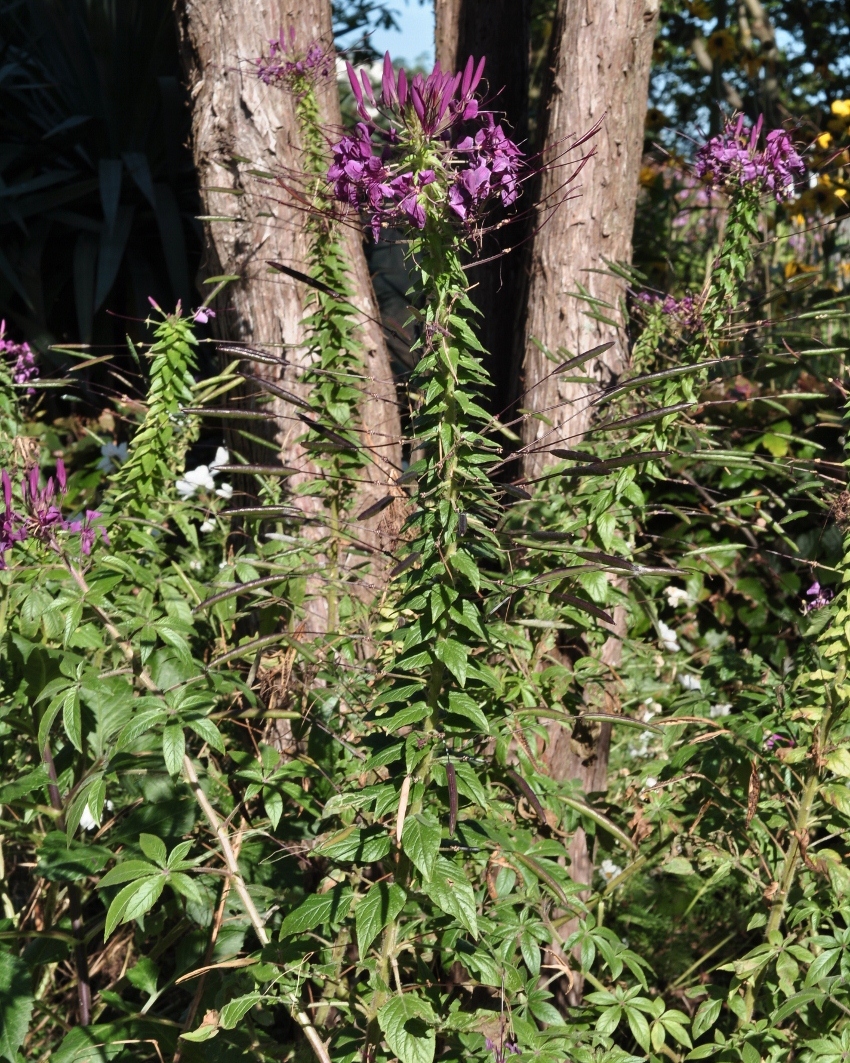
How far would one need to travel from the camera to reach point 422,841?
1148 millimetres

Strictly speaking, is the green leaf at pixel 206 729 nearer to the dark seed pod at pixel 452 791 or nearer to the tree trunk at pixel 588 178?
the dark seed pod at pixel 452 791

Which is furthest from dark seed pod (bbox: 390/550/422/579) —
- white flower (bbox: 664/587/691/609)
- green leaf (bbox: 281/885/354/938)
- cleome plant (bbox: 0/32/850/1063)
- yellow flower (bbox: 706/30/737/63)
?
yellow flower (bbox: 706/30/737/63)

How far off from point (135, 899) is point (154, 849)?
0.23ft

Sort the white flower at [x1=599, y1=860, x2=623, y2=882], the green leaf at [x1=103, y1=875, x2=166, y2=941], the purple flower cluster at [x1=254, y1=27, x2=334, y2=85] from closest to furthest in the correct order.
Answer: the green leaf at [x1=103, y1=875, x2=166, y2=941] < the purple flower cluster at [x1=254, y1=27, x2=334, y2=85] < the white flower at [x1=599, y1=860, x2=623, y2=882]

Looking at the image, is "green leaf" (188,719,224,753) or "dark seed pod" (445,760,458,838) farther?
"green leaf" (188,719,224,753)

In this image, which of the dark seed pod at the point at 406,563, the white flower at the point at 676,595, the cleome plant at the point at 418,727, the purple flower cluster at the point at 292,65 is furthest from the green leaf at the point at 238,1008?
the white flower at the point at 676,595

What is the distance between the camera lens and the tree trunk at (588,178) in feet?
7.28

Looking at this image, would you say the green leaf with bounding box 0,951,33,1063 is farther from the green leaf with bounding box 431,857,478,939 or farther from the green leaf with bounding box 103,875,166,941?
the green leaf with bounding box 431,857,478,939

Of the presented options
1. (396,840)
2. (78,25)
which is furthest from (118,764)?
(78,25)

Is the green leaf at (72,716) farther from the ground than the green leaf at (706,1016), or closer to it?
farther from the ground

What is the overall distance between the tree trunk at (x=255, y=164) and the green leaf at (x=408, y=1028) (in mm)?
1233

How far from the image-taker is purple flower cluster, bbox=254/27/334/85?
79.6 inches

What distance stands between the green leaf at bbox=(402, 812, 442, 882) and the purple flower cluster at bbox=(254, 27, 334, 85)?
4.89 feet

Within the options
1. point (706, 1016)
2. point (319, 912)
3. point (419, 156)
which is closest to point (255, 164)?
point (419, 156)
